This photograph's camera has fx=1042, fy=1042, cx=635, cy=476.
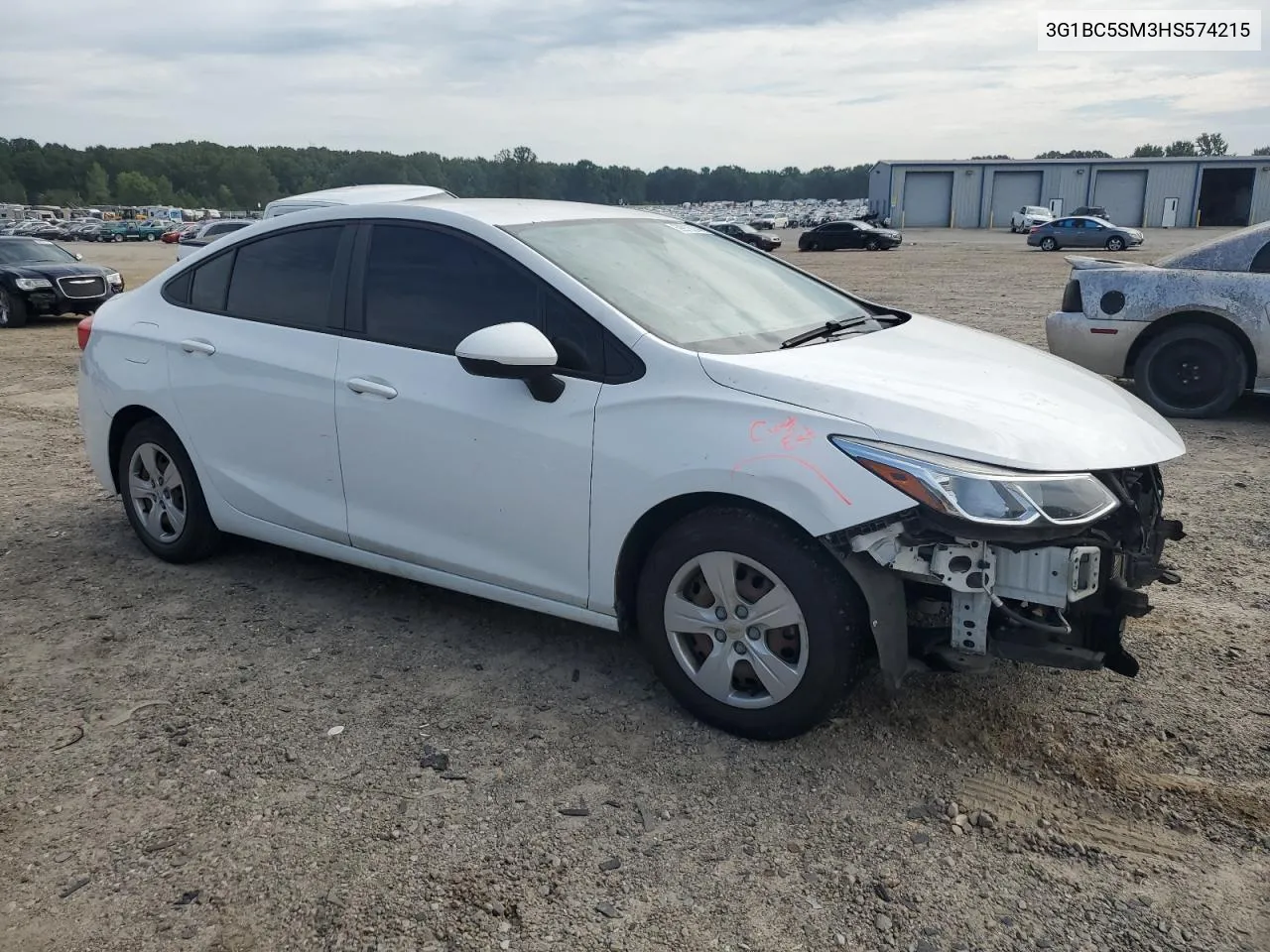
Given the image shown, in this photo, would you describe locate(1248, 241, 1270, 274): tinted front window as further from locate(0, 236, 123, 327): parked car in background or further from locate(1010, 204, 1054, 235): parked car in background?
locate(1010, 204, 1054, 235): parked car in background

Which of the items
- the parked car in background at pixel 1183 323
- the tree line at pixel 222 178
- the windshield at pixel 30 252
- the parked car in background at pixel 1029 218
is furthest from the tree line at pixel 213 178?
the parked car in background at pixel 1183 323

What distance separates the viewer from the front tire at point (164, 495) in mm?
4809

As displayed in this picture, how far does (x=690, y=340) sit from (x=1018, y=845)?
183 centimetres

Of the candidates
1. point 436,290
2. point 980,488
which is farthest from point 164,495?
point 980,488

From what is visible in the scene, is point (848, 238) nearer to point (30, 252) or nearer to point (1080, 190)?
point (1080, 190)

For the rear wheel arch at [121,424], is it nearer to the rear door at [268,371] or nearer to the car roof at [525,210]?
the rear door at [268,371]

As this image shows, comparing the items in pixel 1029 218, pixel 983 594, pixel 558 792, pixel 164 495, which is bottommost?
pixel 558 792

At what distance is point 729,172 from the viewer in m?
152

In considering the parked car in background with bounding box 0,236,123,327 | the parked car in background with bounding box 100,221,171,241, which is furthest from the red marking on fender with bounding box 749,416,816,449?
the parked car in background with bounding box 100,221,171,241

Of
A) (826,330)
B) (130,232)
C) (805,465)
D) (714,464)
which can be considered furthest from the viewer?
(130,232)

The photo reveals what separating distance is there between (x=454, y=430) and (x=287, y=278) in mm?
1286

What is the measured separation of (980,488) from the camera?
2906 millimetres

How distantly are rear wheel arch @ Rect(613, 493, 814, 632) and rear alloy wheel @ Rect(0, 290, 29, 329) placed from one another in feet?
52.4

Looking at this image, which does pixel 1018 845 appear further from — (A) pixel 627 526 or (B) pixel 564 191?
(B) pixel 564 191
